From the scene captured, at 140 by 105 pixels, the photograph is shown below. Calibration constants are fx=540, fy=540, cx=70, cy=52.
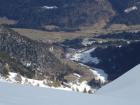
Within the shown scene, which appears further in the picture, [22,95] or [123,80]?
[123,80]

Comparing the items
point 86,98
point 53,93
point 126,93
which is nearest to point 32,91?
point 53,93

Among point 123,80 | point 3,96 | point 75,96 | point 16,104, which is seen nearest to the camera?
point 16,104

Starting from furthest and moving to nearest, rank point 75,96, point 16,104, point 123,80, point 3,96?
point 123,80 → point 75,96 → point 3,96 → point 16,104

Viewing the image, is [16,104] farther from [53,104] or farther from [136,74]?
[136,74]

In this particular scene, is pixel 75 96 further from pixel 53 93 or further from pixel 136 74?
pixel 136 74

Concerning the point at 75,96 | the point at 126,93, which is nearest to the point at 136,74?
the point at 126,93

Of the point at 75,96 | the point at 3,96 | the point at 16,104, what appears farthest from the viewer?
the point at 75,96
